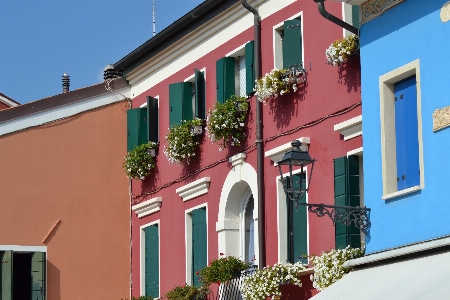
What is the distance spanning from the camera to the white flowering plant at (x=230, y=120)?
19844mm

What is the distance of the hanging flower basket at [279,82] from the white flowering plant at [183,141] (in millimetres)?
2461

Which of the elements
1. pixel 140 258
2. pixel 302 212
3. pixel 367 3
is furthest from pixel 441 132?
pixel 140 258

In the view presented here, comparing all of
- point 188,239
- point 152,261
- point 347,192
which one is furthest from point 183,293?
point 347,192

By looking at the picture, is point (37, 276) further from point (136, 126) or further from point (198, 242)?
point (198, 242)

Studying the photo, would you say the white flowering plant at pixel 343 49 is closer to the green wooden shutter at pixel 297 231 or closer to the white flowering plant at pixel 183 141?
the green wooden shutter at pixel 297 231

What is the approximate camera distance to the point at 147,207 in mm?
22969

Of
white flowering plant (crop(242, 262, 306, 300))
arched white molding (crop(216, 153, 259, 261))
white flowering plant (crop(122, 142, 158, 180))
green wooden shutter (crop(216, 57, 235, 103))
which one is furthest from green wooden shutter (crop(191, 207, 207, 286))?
white flowering plant (crop(242, 262, 306, 300))

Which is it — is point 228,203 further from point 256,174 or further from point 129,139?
point 129,139

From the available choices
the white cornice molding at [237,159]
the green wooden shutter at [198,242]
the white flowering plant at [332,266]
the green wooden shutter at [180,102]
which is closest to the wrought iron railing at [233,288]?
the green wooden shutter at [198,242]

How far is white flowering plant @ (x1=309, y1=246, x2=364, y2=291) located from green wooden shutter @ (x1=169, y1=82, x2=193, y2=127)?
230 inches

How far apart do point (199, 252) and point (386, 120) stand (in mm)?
6768

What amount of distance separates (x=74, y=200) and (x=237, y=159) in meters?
4.67

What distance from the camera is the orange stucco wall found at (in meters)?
23.1

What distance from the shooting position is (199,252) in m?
21.1
